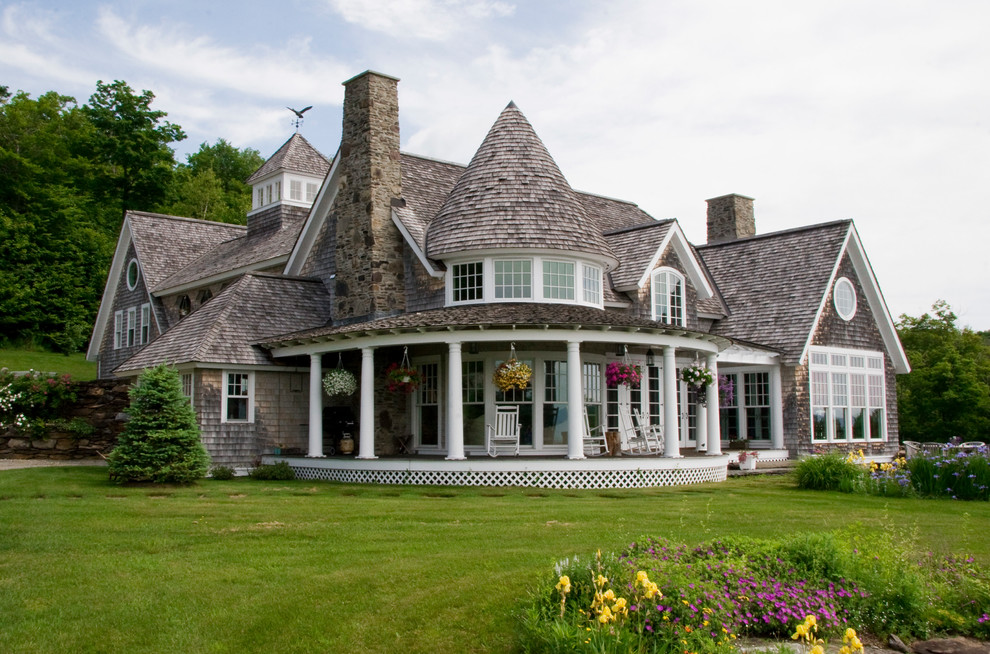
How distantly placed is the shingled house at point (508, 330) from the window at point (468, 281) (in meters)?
0.04

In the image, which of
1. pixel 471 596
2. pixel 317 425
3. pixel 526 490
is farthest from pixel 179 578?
pixel 317 425

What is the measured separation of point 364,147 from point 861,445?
16.5 meters

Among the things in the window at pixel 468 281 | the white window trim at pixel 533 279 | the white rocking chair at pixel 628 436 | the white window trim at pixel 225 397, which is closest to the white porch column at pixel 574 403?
the white rocking chair at pixel 628 436

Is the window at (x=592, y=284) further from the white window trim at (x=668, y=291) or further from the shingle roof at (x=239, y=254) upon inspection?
the shingle roof at (x=239, y=254)

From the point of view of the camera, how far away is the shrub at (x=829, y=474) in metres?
17.3

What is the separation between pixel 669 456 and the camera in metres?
18.5

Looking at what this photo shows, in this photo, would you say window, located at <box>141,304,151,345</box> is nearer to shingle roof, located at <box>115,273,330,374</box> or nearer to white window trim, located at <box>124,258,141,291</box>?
white window trim, located at <box>124,258,141,291</box>

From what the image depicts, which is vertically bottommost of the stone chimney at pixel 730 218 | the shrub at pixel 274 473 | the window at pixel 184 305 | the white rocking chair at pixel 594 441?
the shrub at pixel 274 473

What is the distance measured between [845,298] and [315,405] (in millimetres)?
16041

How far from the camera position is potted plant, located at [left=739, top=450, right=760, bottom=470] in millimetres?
21922

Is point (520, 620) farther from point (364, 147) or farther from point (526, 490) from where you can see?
point (364, 147)

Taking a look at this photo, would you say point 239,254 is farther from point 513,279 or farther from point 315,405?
point 513,279

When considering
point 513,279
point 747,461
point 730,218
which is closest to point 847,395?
point 747,461

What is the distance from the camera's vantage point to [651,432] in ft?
72.0
